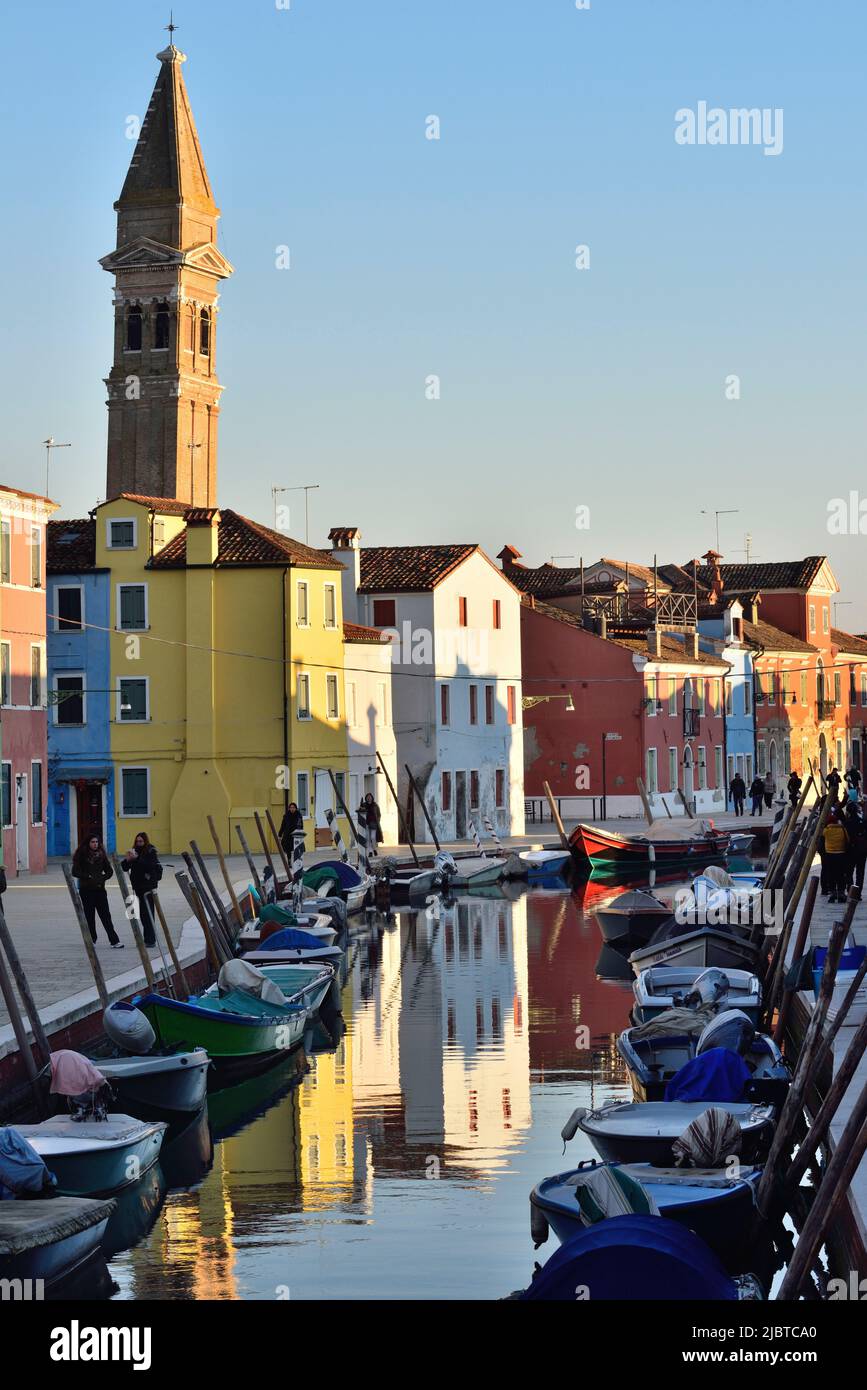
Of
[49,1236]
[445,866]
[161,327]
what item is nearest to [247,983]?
[49,1236]

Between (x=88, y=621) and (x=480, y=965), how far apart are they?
2033 cm

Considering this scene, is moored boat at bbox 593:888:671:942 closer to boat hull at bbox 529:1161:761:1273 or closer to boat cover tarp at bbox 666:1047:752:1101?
boat cover tarp at bbox 666:1047:752:1101

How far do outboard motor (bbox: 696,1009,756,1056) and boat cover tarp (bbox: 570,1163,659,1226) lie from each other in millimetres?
6706

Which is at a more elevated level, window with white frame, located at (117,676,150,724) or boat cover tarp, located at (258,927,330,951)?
window with white frame, located at (117,676,150,724)

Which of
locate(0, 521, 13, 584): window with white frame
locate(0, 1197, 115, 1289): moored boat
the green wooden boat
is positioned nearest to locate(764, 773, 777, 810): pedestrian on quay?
locate(0, 521, 13, 584): window with white frame

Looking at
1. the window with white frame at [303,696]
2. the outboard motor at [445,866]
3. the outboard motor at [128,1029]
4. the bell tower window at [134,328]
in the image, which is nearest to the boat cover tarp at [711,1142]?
the outboard motor at [128,1029]

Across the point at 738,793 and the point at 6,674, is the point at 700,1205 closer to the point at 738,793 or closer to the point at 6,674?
the point at 6,674

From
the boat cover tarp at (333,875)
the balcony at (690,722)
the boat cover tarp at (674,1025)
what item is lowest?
the boat cover tarp at (674,1025)

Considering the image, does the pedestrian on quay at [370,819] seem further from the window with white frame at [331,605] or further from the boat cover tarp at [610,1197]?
the boat cover tarp at [610,1197]

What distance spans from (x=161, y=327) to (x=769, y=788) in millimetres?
30382

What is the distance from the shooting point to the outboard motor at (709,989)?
23047 mm

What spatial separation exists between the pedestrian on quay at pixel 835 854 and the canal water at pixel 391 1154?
3.88 metres

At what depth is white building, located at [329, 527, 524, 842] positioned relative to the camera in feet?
196

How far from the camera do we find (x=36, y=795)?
142 ft
